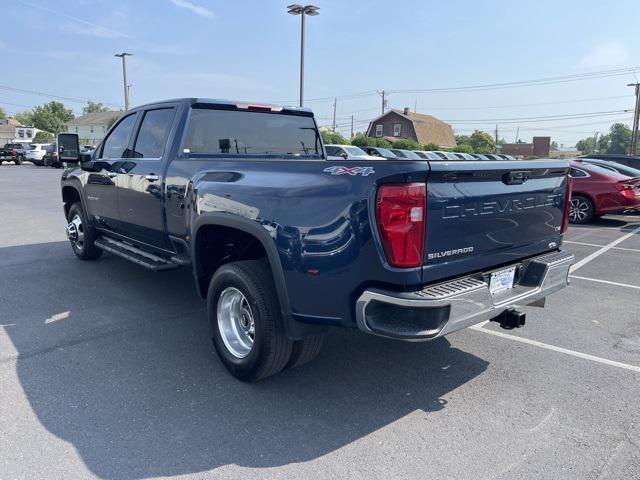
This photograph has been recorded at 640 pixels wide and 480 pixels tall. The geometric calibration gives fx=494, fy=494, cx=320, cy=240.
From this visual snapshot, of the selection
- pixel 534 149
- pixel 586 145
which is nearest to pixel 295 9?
pixel 534 149

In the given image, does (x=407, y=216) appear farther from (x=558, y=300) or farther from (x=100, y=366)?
(x=558, y=300)

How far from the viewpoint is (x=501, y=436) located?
115 inches

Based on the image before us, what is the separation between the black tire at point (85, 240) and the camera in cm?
644

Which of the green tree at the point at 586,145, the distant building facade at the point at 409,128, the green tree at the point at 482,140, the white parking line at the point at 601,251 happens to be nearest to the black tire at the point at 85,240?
the white parking line at the point at 601,251

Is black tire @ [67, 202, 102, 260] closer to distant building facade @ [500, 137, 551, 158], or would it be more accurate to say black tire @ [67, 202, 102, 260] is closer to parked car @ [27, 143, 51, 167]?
parked car @ [27, 143, 51, 167]

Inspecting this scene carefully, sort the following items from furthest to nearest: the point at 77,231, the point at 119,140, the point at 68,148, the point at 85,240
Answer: the point at 77,231 < the point at 85,240 < the point at 68,148 < the point at 119,140

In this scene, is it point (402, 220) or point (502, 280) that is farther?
point (502, 280)

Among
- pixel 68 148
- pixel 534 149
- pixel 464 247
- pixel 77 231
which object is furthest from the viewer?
pixel 534 149

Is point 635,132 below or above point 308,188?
above

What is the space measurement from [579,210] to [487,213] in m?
10.4

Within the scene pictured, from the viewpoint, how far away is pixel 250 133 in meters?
4.94

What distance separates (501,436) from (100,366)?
281 cm

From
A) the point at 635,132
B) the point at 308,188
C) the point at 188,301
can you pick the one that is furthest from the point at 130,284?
the point at 635,132

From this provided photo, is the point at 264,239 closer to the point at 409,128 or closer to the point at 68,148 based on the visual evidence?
the point at 68,148
